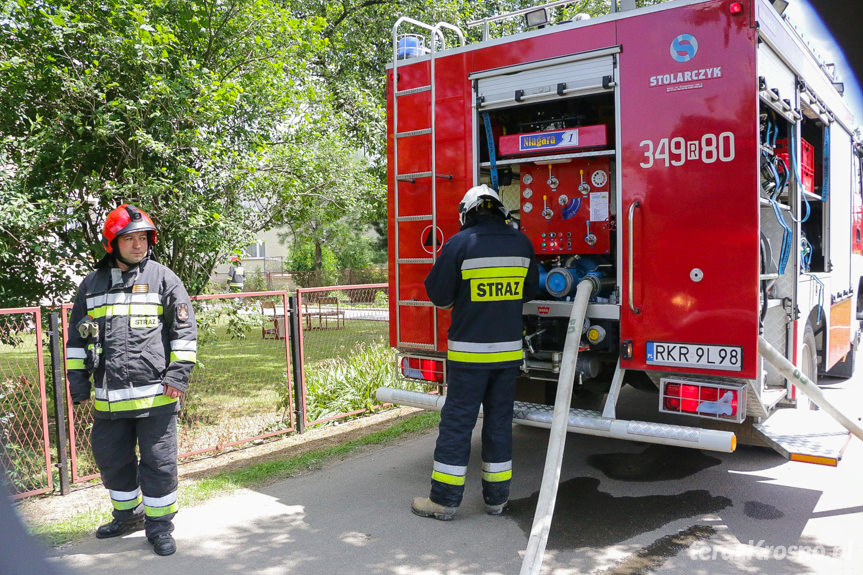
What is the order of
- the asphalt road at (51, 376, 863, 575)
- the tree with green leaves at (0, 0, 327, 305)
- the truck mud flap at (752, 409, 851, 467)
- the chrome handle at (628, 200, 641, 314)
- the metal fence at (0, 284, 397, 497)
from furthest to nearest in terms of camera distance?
the tree with green leaves at (0, 0, 327, 305) → the metal fence at (0, 284, 397, 497) → the chrome handle at (628, 200, 641, 314) → the truck mud flap at (752, 409, 851, 467) → the asphalt road at (51, 376, 863, 575)

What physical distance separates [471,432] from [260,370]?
5093 millimetres

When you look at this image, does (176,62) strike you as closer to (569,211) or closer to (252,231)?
(252,231)

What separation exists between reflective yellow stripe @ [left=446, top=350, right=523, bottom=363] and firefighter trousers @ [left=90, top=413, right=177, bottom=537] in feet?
6.01

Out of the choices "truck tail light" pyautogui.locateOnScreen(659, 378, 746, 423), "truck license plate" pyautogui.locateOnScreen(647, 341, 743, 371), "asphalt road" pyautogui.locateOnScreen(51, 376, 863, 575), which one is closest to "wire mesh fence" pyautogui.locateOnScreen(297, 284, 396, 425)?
"asphalt road" pyautogui.locateOnScreen(51, 376, 863, 575)

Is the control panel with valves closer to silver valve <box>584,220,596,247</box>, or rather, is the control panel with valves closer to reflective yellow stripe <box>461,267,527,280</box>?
silver valve <box>584,220,596,247</box>

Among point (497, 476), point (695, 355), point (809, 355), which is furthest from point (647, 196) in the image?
point (809, 355)

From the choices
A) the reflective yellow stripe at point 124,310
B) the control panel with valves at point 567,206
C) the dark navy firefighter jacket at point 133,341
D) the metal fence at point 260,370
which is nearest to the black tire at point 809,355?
the control panel with valves at point 567,206

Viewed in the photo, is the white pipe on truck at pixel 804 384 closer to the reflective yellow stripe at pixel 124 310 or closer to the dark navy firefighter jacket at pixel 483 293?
the dark navy firefighter jacket at pixel 483 293

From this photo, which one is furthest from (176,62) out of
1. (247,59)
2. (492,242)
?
(492,242)

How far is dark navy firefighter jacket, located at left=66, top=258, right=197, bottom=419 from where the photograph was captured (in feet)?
13.0

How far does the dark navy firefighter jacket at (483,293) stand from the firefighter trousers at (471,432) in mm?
117

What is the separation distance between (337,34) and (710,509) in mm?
10812

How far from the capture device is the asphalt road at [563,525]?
12.4 feet

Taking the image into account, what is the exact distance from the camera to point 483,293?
4391 mm
